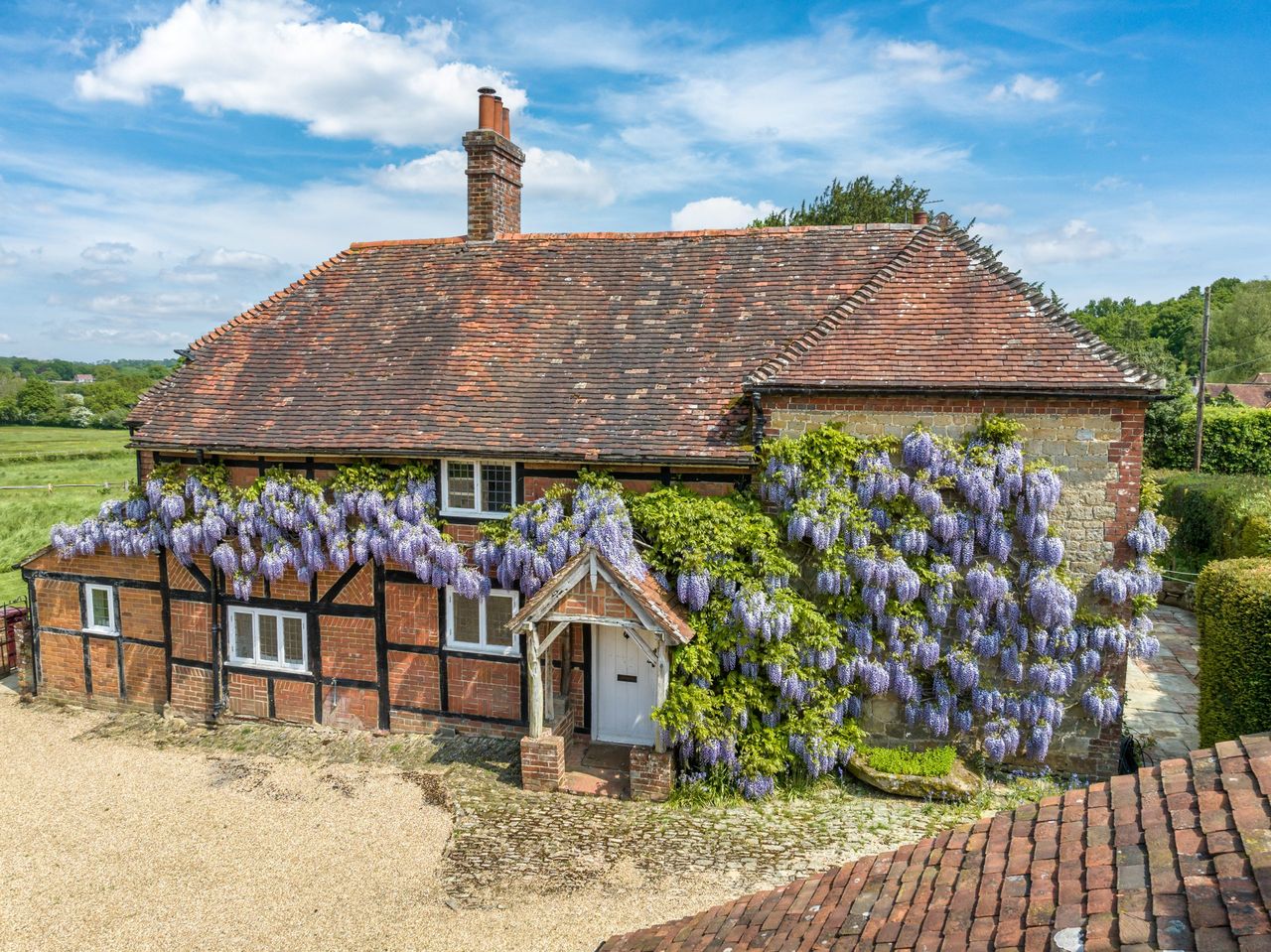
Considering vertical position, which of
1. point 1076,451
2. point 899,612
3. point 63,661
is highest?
point 1076,451

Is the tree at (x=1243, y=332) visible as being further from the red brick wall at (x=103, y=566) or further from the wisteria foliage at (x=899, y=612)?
the red brick wall at (x=103, y=566)

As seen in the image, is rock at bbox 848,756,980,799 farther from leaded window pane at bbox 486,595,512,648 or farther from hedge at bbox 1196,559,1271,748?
leaded window pane at bbox 486,595,512,648

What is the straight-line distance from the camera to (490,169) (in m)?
15.2

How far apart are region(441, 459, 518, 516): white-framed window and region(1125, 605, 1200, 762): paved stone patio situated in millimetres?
9498

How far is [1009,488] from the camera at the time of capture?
9.89 metres

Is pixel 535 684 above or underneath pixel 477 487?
underneath

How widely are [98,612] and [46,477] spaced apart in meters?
36.1

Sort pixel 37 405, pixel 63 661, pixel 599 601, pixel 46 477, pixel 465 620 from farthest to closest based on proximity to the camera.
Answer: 1. pixel 37 405
2. pixel 46 477
3. pixel 63 661
4. pixel 465 620
5. pixel 599 601

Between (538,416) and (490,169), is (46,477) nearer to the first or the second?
(490,169)

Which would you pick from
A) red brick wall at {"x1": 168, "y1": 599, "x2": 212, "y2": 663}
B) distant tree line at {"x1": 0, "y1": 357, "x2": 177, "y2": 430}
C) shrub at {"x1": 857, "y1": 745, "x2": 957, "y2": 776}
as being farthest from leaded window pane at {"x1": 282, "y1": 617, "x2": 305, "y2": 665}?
distant tree line at {"x1": 0, "y1": 357, "x2": 177, "y2": 430}

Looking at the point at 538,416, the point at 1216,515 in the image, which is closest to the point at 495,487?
the point at 538,416

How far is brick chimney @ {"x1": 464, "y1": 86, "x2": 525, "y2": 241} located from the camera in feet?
49.6

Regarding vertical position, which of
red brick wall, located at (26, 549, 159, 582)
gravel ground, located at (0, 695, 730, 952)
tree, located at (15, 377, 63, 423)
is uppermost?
tree, located at (15, 377, 63, 423)

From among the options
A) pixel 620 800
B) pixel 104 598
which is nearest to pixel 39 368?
pixel 104 598
